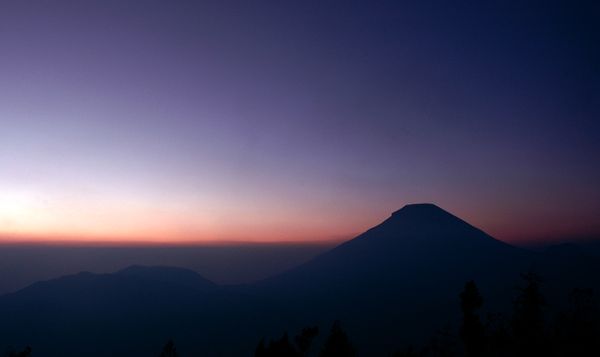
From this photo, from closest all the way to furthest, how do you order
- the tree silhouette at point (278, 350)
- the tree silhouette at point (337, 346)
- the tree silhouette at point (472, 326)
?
the tree silhouette at point (278, 350), the tree silhouette at point (337, 346), the tree silhouette at point (472, 326)

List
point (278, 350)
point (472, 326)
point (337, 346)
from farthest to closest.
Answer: point (472, 326), point (337, 346), point (278, 350)

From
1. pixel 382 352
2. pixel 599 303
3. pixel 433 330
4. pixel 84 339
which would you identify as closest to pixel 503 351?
pixel 382 352

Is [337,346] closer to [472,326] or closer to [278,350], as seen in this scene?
[278,350]

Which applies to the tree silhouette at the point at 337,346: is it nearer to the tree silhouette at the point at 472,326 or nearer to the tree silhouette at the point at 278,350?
the tree silhouette at the point at 278,350

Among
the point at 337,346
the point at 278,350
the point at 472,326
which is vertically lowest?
the point at 337,346

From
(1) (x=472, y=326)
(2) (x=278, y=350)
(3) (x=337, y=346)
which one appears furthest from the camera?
(1) (x=472, y=326)

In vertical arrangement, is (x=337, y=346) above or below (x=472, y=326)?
below

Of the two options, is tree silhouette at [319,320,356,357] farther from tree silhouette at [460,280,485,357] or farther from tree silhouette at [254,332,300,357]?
tree silhouette at [460,280,485,357]

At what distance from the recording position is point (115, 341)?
196250 mm

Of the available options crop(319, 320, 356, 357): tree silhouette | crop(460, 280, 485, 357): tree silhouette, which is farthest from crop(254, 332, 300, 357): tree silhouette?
crop(460, 280, 485, 357): tree silhouette

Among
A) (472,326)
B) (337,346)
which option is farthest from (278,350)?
(472,326)

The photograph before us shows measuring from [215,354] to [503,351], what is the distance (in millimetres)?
164264

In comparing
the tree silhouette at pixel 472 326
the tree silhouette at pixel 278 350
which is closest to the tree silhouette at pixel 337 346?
the tree silhouette at pixel 278 350

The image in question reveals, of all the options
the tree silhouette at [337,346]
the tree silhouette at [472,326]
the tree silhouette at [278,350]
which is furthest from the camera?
the tree silhouette at [472,326]
